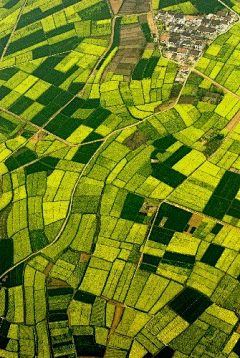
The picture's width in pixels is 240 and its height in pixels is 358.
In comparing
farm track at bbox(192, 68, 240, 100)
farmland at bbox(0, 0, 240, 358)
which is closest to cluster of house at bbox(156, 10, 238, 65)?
farmland at bbox(0, 0, 240, 358)

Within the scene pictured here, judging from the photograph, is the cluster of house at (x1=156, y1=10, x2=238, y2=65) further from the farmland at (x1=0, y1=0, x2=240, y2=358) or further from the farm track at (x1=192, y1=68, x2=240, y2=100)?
the farm track at (x1=192, y1=68, x2=240, y2=100)

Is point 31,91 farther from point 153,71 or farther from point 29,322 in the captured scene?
point 29,322

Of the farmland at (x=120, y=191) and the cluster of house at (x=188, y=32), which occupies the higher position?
the cluster of house at (x=188, y=32)

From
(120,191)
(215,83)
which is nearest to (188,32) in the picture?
(215,83)

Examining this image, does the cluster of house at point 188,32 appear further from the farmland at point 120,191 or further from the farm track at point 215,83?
the farm track at point 215,83

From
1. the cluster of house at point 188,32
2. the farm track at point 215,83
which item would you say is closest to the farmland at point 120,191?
the farm track at point 215,83

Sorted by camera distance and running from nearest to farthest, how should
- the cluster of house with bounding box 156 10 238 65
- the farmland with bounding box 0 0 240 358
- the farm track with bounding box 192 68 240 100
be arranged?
the farmland with bounding box 0 0 240 358 < the farm track with bounding box 192 68 240 100 < the cluster of house with bounding box 156 10 238 65

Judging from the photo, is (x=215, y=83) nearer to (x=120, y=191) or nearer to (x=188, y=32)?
(x=188, y=32)
